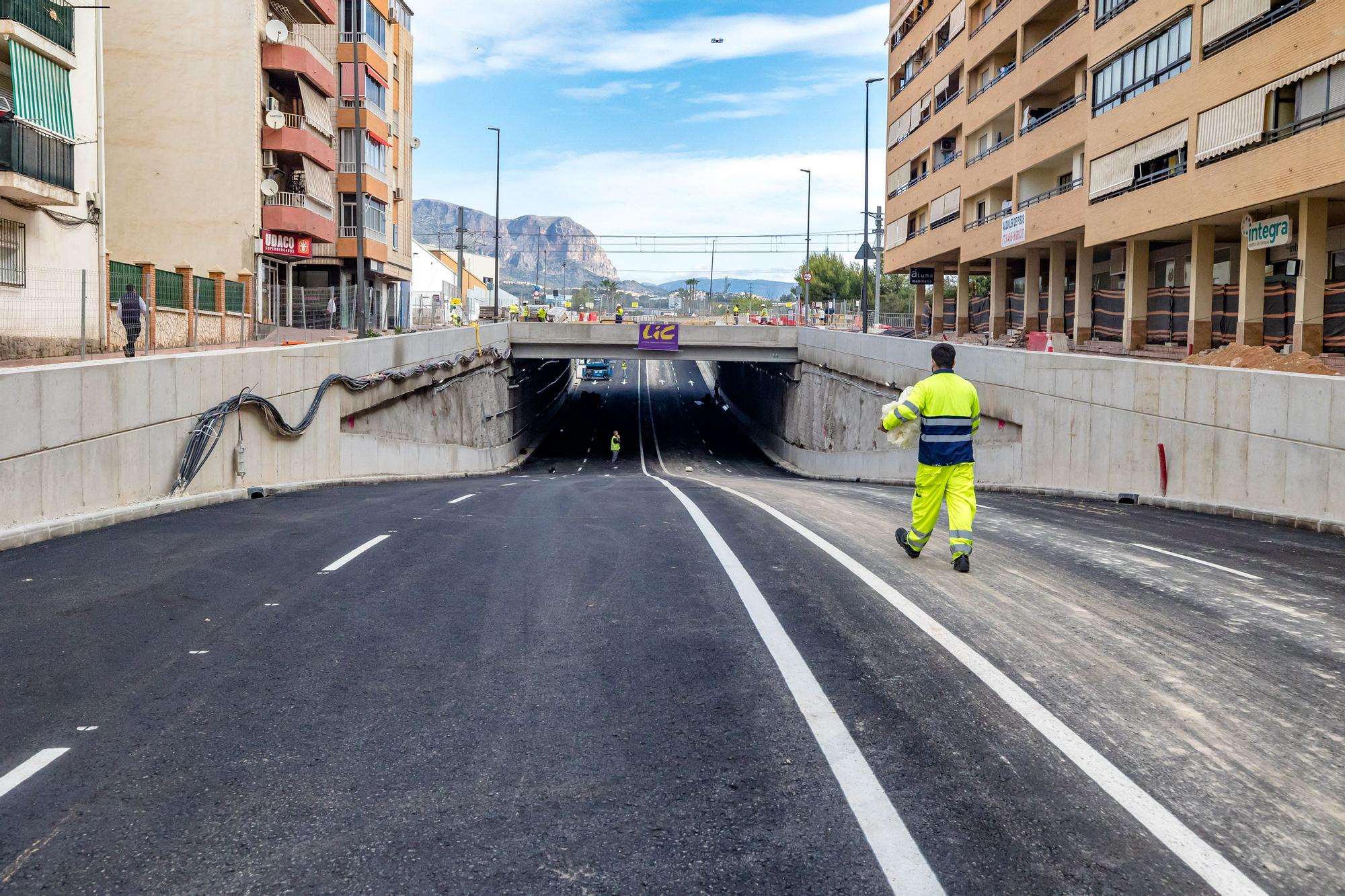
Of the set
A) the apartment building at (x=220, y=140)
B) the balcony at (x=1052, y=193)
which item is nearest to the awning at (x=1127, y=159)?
the balcony at (x=1052, y=193)

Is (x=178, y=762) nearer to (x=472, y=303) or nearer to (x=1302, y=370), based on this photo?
(x=1302, y=370)

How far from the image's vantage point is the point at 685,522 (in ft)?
41.6

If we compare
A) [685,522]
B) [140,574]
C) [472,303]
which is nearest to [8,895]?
[140,574]

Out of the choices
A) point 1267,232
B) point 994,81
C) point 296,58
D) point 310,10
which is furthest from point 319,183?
point 1267,232

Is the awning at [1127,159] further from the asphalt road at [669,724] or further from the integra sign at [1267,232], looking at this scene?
the asphalt road at [669,724]

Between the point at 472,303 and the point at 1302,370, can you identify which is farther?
the point at 472,303

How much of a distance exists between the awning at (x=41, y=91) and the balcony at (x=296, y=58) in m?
17.6

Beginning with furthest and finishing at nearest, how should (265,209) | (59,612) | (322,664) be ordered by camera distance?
(265,209)
(59,612)
(322,664)

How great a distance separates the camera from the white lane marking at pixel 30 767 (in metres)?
4.27

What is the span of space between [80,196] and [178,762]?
85.3ft

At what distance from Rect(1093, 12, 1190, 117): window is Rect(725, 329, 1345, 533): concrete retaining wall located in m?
9.43

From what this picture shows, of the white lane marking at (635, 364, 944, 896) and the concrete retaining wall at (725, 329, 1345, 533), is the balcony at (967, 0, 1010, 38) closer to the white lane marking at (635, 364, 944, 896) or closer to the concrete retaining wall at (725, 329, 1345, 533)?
the concrete retaining wall at (725, 329, 1345, 533)

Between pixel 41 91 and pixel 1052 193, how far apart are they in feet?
97.8

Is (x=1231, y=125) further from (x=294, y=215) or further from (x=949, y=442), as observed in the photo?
(x=294, y=215)
